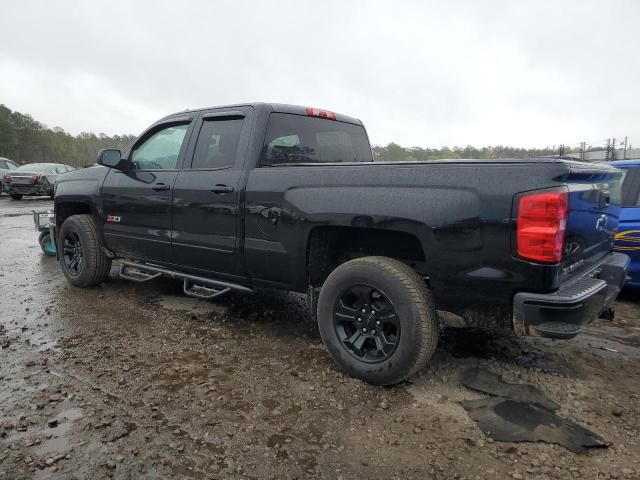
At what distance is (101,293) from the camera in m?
5.14

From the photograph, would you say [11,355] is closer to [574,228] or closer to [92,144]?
[574,228]

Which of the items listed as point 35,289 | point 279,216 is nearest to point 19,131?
point 35,289

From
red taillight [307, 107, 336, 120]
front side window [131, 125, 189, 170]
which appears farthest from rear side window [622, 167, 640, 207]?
front side window [131, 125, 189, 170]

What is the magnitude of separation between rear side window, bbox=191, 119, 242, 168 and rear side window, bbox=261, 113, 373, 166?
1.00ft

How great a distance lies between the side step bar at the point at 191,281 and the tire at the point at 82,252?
40 centimetres

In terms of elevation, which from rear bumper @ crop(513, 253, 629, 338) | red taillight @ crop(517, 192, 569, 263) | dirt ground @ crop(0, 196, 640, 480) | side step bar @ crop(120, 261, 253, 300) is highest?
red taillight @ crop(517, 192, 569, 263)

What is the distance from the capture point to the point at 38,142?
48.5 m

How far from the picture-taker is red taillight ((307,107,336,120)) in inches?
162

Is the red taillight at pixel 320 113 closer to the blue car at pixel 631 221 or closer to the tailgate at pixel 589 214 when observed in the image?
the tailgate at pixel 589 214

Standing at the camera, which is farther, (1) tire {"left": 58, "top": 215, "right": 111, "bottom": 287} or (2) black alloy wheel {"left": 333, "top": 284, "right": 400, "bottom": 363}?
(1) tire {"left": 58, "top": 215, "right": 111, "bottom": 287}

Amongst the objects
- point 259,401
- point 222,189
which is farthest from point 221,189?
point 259,401

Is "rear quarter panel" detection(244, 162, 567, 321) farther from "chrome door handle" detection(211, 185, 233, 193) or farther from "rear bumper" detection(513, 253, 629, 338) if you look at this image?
"chrome door handle" detection(211, 185, 233, 193)

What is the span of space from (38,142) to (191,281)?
5383 cm

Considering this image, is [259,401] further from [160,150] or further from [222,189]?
[160,150]
